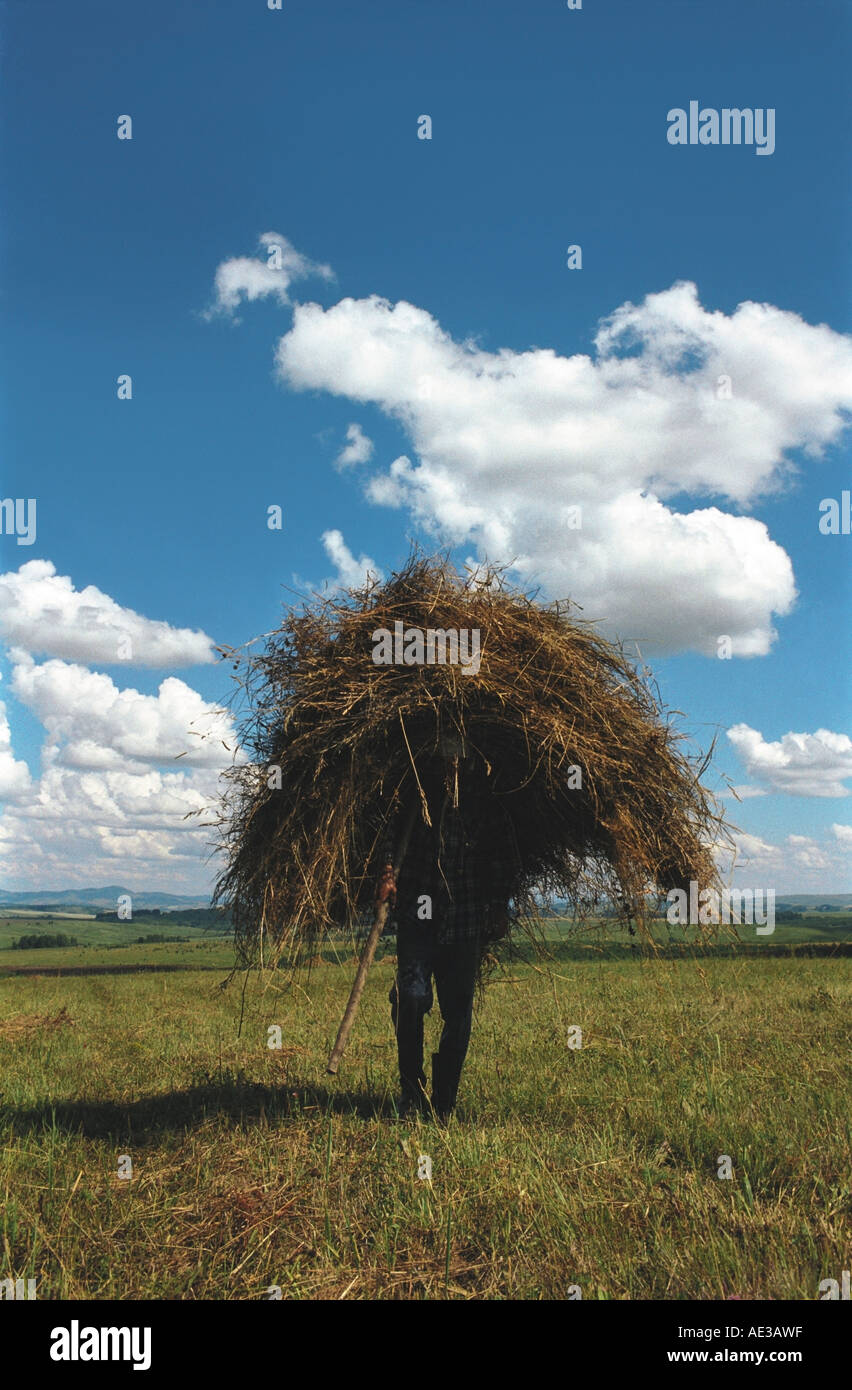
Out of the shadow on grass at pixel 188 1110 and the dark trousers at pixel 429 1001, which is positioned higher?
the dark trousers at pixel 429 1001

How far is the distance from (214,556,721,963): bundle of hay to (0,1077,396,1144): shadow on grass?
0.95 m

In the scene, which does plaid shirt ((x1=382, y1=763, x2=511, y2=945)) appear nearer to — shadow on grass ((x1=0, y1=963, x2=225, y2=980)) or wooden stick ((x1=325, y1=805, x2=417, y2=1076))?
wooden stick ((x1=325, y1=805, x2=417, y2=1076))

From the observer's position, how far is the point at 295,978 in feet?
15.3

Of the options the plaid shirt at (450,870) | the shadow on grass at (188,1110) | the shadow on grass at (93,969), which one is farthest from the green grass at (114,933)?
the plaid shirt at (450,870)

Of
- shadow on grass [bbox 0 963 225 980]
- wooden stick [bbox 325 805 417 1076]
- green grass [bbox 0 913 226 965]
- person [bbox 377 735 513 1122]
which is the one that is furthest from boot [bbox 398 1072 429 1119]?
green grass [bbox 0 913 226 965]

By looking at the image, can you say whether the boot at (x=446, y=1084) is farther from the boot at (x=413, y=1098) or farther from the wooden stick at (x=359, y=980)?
the wooden stick at (x=359, y=980)

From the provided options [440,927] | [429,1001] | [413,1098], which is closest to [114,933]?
[413,1098]

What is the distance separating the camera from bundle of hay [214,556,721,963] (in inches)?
176

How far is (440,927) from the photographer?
4715 mm

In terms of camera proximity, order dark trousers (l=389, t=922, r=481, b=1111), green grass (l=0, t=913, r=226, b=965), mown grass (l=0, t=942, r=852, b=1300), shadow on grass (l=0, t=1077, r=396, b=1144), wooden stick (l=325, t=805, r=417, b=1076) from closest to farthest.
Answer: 1. mown grass (l=0, t=942, r=852, b=1300)
2. wooden stick (l=325, t=805, r=417, b=1076)
3. dark trousers (l=389, t=922, r=481, b=1111)
4. shadow on grass (l=0, t=1077, r=396, b=1144)
5. green grass (l=0, t=913, r=226, b=965)

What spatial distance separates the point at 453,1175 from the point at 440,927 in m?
1.29

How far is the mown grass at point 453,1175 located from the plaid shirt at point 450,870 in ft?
2.69

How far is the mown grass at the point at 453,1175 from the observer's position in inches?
114
